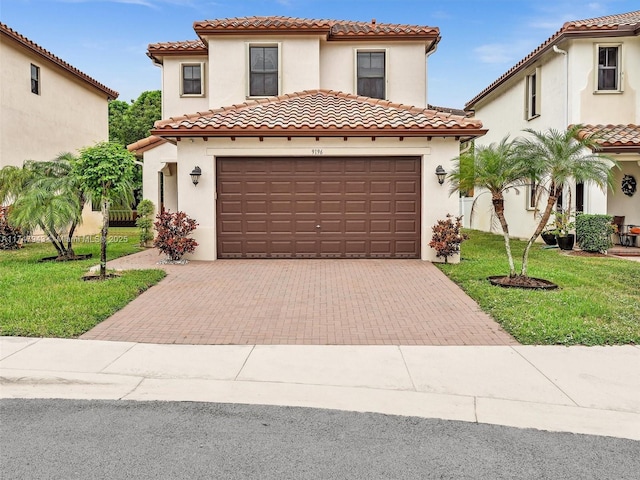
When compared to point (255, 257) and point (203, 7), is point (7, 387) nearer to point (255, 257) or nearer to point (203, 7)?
point (255, 257)

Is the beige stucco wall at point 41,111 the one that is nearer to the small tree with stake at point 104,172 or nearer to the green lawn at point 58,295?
the green lawn at point 58,295

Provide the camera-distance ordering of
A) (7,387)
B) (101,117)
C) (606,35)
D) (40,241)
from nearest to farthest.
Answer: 1. (7,387)
2. (606,35)
3. (40,241)
4. (101,117)

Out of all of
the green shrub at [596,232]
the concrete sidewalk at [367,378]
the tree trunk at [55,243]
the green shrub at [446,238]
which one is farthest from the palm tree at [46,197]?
the green shrub at [596,232]

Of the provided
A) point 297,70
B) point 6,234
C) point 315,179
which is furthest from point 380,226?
point 6,234

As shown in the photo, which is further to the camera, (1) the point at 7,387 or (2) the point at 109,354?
(2) the point at 109,354

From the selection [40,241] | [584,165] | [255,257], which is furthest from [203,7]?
[584,165]

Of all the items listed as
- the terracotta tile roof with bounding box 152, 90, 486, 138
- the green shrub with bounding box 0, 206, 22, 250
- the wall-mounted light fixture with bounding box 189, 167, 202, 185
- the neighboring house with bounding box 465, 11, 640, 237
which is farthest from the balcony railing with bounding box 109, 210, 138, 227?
the neighboring house with bounding box 465, 11, 640, 237

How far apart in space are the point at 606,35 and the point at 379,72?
7.19m

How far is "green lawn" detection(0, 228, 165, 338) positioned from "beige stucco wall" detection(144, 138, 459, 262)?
8.55ft

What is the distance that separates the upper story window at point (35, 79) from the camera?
19.7 m

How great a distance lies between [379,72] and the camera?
18188mm

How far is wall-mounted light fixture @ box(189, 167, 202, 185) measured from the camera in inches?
542

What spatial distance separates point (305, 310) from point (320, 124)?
6.42m

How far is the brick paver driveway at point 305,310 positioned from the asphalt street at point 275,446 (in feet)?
7.55
